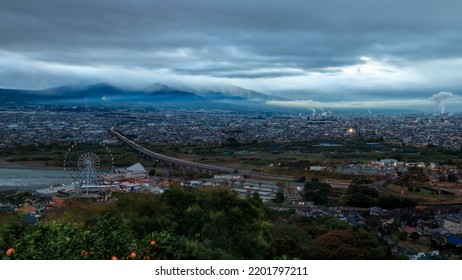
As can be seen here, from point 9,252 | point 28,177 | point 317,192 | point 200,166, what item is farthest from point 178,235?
point 200,166

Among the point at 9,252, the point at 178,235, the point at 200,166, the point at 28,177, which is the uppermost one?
the point at 9,252

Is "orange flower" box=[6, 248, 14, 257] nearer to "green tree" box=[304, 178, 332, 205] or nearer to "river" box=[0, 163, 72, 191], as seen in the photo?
"green tree" box=[304, 178, 332, 205]

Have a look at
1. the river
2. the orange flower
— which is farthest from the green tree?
the orange flower

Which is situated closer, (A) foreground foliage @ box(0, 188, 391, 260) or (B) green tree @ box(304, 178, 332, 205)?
(A) foreground foliage @ box(0, 188, 391, 260)

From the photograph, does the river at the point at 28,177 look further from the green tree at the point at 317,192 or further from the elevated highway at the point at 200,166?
the green tree at the point at 317,192

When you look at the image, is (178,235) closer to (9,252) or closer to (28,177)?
(9,252)

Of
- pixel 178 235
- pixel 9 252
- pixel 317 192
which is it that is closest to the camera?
pixel 9 252

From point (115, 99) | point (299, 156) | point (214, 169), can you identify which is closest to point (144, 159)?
point (214, 169)

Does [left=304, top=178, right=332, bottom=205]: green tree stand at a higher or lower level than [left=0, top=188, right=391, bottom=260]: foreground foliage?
lower

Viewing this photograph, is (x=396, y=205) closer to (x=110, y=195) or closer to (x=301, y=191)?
(x=301, y=191)

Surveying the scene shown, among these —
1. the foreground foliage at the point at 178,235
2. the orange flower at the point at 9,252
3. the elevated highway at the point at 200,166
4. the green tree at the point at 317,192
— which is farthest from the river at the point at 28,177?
the orange flower at the point at 9,252
